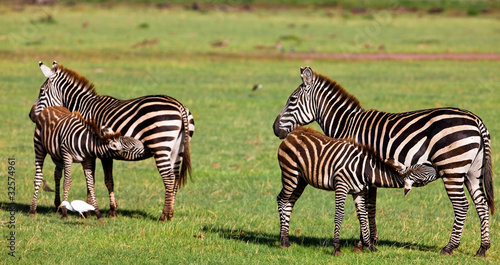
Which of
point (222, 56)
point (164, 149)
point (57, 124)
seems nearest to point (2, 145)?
point (57, 124)

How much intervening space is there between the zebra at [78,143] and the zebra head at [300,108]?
208 cm

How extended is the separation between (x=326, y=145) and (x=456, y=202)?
67.8 inches

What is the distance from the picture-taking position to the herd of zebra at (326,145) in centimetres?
860

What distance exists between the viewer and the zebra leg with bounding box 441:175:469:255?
8.66 m

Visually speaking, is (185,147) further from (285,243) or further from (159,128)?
(285,243)

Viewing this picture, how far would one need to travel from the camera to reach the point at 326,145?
8969 mm

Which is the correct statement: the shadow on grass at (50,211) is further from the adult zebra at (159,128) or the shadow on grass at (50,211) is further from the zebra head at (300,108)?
the zebra head at (300,108)

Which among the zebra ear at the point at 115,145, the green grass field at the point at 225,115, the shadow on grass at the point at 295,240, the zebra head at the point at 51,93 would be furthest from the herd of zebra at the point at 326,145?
the green grass field at the point at 225,115

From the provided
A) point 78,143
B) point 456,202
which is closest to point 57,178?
A: point 78,143

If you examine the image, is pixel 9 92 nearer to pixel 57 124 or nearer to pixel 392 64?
pixel 57 124

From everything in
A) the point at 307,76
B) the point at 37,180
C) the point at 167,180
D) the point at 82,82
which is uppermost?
the point at 307,76

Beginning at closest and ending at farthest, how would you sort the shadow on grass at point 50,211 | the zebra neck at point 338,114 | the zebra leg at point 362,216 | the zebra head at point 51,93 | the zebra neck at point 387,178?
the zebra neck at point 387,178 < the zebra leg at point 362,216 < the zebra neck at point 338,114 < the shadow on grass at point 50,211 < the zebra head at point 51,93

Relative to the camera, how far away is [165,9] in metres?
64.4

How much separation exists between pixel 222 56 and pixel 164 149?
25.7 metres
